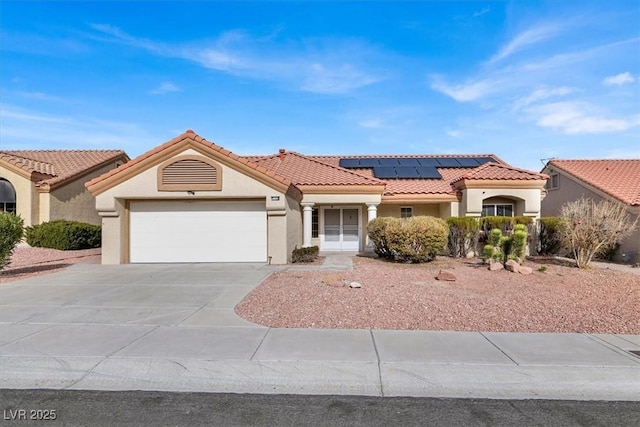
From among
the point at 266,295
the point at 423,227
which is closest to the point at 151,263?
the point at 266,295

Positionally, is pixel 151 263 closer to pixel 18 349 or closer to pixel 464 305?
pixel 18 349

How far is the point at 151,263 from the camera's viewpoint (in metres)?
A: 15.4

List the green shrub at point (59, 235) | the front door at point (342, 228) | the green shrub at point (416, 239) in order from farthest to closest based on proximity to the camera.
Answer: the green shrub at point (59, 235) < the front door at point (342, 228) < the green shrub at point (416, 239)

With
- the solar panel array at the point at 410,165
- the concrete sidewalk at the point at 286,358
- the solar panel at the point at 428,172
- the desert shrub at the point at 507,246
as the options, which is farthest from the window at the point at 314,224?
the concrete sidewalk at the point at 286,358

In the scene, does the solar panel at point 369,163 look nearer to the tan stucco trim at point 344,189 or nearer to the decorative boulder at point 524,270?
the tan stucco trim at point 344,189

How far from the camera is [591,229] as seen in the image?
13.8 meters

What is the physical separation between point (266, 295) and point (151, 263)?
7731mm

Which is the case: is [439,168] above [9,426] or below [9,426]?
above

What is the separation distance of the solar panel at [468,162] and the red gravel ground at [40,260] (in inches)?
735

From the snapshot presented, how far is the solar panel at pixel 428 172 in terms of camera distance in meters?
21.4

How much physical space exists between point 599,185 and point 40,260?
24467mm

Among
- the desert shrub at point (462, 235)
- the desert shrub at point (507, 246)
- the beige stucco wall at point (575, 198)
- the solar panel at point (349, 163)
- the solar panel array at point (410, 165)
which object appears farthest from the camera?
the solar panel at point (349, 163)

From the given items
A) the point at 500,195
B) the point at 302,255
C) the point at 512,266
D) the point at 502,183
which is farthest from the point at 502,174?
the point at 302,255

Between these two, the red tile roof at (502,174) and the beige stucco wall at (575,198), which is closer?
the beige stucco wall at (575,198)
